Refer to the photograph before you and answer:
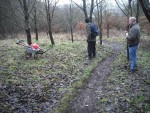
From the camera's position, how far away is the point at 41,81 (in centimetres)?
891

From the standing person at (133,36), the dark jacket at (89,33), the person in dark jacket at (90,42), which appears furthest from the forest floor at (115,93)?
the dark jacket at (89,33)

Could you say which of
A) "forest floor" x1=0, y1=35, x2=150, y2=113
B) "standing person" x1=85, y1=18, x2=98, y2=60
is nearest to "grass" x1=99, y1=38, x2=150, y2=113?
"forest floor" x1=0, y1=35, x2=150, y2=113

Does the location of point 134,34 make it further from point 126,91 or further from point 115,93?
point 115,93

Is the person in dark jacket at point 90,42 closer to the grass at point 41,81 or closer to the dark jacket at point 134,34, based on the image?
the grass at point 41,81

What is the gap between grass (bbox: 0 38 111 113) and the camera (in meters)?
6.78

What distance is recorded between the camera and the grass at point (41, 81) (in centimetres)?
678

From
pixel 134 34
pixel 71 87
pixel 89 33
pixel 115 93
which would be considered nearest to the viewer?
pixel 115 93

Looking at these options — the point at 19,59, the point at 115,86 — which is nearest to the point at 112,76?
the point at 115,86

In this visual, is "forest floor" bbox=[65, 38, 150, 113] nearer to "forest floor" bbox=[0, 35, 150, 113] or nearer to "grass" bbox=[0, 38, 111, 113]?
"forest floor" bbox=[0, 35, 150, 113]

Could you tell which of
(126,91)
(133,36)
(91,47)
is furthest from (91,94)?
(91,47)

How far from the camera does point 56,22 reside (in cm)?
4159

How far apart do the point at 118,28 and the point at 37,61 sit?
97.6 feet

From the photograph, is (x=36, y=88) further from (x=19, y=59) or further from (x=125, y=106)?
(x=19, y=59)

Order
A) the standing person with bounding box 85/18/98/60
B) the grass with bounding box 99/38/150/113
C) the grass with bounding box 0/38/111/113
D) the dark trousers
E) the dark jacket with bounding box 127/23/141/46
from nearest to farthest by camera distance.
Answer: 1. the grass with bounding box 99/38/150/113
2. the grass with bounding box 0/38/111/113
3. the dark jacket with bounding box 127/23/141/46
4. the standing person with bounding box 85/18/98/60
5. the dark trousers
